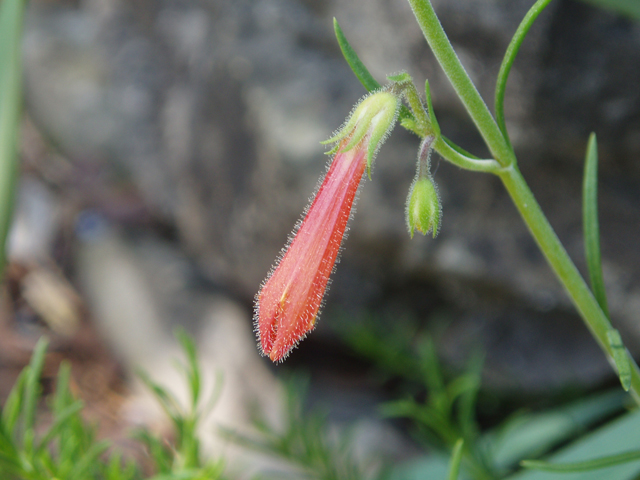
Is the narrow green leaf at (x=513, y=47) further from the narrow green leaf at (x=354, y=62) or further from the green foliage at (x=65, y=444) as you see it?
the green foliage at (x=65, y=444)

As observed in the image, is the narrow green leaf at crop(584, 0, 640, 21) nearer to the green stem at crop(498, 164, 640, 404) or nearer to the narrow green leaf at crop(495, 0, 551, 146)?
the narrow green leaf at crop(495, 0, 551, 146)

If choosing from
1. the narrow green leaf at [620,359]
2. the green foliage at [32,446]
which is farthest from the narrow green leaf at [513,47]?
the green foliage at [32,446]

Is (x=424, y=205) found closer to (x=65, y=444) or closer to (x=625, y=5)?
(x=625, y=5)

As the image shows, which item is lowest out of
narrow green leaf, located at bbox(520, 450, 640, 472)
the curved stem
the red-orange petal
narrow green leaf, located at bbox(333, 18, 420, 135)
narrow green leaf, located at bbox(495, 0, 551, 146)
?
narrow green leaf, located at bbox(520, 450, 640, 472)

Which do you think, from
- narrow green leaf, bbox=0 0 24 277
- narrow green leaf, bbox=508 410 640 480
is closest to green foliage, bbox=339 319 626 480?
narrow green leaf, bbox=508 410 640 480

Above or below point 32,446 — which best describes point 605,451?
above

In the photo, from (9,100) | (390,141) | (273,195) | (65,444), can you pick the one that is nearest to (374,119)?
(9,100)

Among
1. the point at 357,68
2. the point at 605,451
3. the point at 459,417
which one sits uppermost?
the point at 357,68
